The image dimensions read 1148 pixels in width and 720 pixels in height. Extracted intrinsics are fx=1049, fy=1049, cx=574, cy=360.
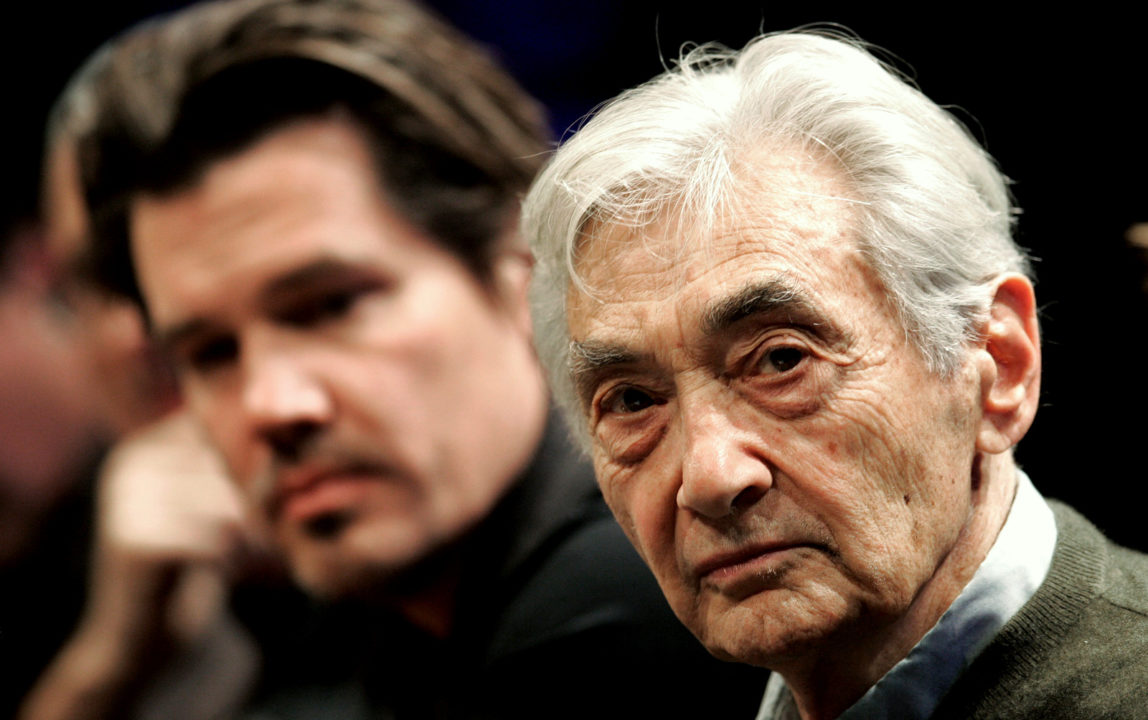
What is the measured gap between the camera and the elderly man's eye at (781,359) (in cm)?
118

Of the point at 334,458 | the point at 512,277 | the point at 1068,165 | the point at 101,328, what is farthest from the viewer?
the point at 101,328

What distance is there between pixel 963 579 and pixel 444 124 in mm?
1328

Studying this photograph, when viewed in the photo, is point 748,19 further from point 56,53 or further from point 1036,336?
point 56,53

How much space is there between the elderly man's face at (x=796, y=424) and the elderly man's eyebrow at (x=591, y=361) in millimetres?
32

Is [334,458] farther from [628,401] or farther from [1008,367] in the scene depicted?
[1008,367]

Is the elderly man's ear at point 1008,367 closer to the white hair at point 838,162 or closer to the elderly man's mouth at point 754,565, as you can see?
the white hair at point 838,162

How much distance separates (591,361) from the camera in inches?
50.3

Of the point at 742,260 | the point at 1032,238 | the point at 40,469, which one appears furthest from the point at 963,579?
the point at 40,469

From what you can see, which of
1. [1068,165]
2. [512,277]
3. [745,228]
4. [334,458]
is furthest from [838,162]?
[334,458]

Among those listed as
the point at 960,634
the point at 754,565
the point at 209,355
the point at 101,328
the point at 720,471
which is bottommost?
the point at 101,328

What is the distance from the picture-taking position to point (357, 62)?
80.9 inches

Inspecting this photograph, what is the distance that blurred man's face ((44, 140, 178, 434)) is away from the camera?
232 centimetres

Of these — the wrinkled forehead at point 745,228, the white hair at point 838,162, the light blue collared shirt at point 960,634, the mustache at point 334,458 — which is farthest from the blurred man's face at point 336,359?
the light blue collared shirt at point 960,634

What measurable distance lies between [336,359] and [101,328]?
32.6 inches
